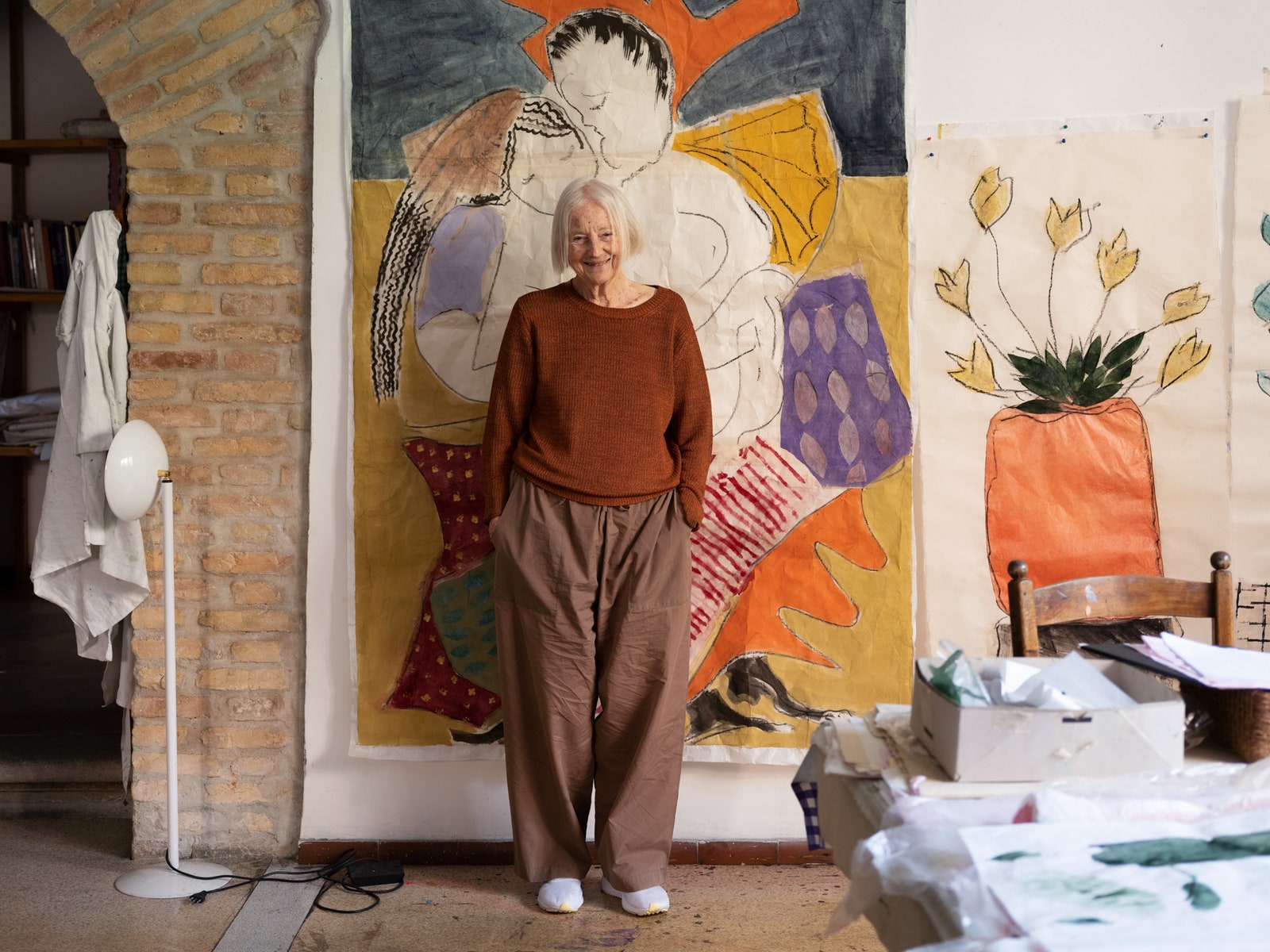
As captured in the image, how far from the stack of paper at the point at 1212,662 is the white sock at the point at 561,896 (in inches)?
68.6

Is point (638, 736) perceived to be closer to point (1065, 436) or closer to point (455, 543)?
point (455, 543)

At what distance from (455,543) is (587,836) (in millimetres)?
926

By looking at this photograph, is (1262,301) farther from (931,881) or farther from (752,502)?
(931,881)

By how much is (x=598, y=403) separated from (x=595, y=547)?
0.36 metres

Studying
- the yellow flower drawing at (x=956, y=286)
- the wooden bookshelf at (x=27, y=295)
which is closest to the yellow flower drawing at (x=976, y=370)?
the yellow flower drawing at (x=956, y=286)

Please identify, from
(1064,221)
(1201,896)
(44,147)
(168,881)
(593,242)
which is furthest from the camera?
(44,147)

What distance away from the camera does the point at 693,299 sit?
302 cm

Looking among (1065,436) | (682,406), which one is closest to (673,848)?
(682,406)

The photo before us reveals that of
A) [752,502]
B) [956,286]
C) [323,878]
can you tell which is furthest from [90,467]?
Result: [956,286]

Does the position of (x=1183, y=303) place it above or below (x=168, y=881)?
above

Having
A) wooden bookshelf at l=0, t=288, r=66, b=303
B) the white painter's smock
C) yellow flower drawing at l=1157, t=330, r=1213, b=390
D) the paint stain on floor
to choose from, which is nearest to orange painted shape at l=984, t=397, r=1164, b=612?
yellow flower drawing at l=1157, t=330, r=1213, b=390

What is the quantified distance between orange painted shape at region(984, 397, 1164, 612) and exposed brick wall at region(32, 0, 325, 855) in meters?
2.04

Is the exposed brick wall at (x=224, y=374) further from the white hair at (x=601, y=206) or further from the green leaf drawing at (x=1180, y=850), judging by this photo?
the green leaf drawing at (x=1180, y=850)

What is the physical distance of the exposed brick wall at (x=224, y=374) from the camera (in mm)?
3002
